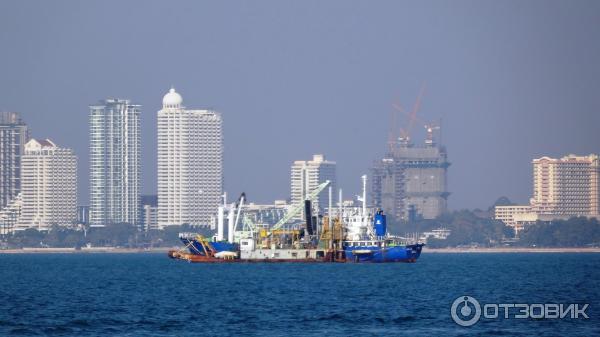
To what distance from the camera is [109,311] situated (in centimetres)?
10762

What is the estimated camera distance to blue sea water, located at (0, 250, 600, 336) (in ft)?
300

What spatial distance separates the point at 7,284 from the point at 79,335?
71617mm

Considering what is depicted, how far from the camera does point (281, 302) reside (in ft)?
384

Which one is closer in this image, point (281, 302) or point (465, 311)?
point (465, 311)

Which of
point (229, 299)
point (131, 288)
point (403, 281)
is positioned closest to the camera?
point (229, 299)

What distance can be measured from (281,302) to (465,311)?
21.0 meters

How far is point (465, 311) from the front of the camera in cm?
10094

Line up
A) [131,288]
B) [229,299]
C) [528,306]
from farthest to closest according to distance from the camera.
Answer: [131,288] < [229,299] < [528,306]

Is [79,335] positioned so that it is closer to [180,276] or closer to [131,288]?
[131,288]

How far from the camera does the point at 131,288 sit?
468 ft

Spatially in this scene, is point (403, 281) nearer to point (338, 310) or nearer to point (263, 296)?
point (263, 296)

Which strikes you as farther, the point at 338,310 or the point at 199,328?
the point at 338,310

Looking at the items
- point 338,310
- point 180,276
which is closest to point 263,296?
point 338,310

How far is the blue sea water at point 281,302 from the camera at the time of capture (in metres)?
91.4
